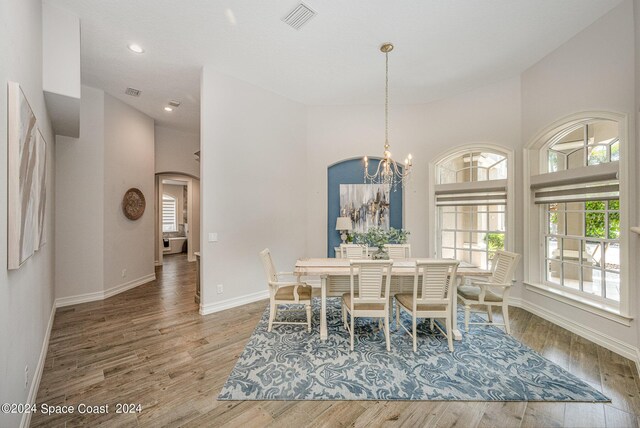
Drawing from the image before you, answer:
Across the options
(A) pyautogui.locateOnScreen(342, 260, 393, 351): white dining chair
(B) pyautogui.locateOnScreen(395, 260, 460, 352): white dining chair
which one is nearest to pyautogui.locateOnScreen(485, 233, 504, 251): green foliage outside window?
(B) pyautogui.locateOnScreen(395, 260, 460, 352): white dining chair

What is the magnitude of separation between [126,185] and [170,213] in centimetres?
581

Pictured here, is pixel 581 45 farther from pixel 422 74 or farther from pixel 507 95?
pixel 422 74

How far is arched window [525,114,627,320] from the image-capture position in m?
2.86

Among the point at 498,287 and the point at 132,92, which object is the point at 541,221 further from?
the point at 132,92

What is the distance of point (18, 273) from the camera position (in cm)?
166

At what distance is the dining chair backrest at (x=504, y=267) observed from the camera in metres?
2.97

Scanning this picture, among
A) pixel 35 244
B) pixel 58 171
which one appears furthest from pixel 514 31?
pixel 58 171

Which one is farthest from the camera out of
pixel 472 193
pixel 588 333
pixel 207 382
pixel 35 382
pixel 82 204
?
pixel 472 193

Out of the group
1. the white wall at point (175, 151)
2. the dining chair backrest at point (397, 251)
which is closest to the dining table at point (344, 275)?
the dining chair backrest at point (397, 251)

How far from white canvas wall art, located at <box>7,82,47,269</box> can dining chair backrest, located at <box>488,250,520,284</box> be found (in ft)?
13.4

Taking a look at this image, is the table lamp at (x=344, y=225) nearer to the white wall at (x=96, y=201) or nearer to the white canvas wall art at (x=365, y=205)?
the white canvas wall art at (x=365, y=205)

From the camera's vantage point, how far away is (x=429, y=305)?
108 inches

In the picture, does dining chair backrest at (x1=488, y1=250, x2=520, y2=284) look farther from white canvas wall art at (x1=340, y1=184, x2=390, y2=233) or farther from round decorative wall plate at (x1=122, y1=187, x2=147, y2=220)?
round decorative wall plate at (x1=122, y1=187, x2=147, y2=220)

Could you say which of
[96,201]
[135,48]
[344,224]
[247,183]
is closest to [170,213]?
[96,201]
